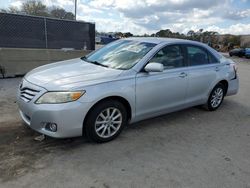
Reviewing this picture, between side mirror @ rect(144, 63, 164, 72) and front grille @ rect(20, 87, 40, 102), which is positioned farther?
side mirror @ rect(144, 63, 164, 72)

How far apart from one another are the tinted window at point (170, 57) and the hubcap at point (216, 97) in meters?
1.39

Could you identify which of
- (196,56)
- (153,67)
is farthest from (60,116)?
(196,56)

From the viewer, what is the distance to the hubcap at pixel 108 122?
12.4 feet

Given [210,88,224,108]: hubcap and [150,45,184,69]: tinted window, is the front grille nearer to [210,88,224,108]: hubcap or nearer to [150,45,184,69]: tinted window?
[150,45,184,69]: tinted window

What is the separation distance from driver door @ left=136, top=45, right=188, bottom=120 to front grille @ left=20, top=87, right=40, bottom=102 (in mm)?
1541

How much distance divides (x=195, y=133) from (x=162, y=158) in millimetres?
1207

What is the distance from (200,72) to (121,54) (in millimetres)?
1694

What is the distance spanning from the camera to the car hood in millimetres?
3505

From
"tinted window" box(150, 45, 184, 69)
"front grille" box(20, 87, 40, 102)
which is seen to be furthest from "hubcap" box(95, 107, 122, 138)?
"tinted window" box(150, 45, 184, 69)

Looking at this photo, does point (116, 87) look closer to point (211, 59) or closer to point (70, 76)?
point (70, 76)

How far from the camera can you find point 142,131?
4441 millimetres

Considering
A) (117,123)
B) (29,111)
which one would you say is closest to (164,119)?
(117,123)

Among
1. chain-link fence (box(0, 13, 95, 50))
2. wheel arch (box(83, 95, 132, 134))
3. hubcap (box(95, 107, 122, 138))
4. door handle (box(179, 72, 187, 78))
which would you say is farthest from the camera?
chain-link fence (box(0, 13, 95, 50))

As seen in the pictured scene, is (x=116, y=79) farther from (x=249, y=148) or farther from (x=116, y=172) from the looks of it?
(x=249, y=148)
